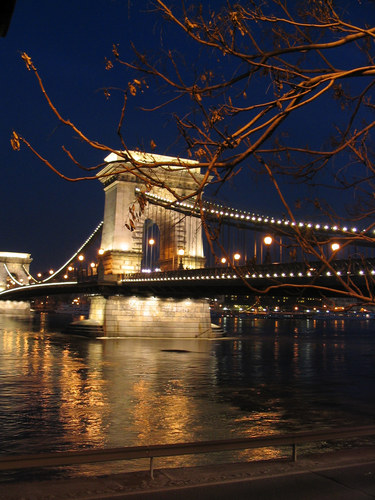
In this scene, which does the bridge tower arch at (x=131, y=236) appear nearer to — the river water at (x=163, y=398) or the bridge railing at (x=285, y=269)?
the bridge railing at (x=285, y=269)

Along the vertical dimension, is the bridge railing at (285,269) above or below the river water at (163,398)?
above

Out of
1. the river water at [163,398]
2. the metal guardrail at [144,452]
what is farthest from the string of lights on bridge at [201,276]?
the metal guardrail at [144,452]

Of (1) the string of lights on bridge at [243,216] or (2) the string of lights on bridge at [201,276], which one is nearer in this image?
(1) the string of lights on bridge at [243,216]

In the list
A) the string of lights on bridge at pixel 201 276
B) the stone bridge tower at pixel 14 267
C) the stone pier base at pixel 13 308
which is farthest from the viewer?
the stone bridge tower at pixel 14 267

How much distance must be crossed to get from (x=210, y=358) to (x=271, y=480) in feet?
106

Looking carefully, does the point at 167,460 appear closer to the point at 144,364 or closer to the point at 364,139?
the point at 364,139

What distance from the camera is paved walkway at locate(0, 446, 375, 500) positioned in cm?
650

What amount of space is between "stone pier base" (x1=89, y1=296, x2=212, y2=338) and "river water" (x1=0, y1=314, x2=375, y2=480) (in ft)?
43.0

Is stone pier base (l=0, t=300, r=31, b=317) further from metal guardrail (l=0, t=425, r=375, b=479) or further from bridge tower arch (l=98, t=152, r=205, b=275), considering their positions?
metal guardrail (l=0, t=425, r=375, b=479)

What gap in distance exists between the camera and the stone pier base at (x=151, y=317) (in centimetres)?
5506

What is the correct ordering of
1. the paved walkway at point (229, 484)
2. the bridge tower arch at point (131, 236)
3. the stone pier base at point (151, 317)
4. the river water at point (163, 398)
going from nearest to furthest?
the paved walkway at point (229, 484)
the river water at point (163, 398)
the stone pier base at point (151, 317)
the bridge tower arch at point (131, 236)

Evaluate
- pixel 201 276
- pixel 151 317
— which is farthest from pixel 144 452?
pixel 151 317

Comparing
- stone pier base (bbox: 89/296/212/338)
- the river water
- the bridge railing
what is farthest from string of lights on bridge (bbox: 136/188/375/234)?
stone pier base (bbox: 89/296/212/338)

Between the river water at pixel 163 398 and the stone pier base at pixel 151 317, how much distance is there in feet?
43.0
